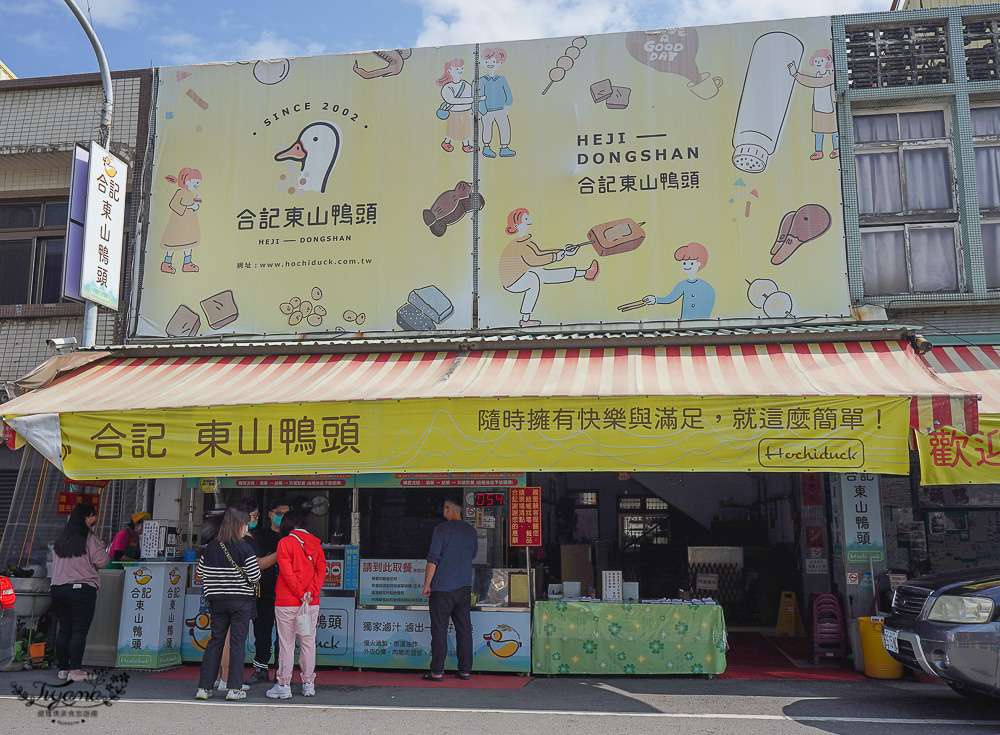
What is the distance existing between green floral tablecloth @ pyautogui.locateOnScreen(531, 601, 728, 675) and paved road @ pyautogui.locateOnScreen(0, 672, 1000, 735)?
203 millimetres

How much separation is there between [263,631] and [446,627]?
1945 mm

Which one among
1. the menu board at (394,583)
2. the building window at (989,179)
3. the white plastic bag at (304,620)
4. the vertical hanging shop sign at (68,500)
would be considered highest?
the building window at (989,179)

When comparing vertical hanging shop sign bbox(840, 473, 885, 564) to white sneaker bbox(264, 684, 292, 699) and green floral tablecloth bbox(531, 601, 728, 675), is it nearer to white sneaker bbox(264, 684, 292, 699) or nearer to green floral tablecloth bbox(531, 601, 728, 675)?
green floral tablecloth bbox(531, 601, 728, 675)

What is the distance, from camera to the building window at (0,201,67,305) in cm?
1167

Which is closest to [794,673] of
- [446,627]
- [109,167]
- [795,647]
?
[795,647]

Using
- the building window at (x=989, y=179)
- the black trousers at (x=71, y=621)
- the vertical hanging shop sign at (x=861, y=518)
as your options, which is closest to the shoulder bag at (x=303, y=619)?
the black trousers at (x=71, y=621)

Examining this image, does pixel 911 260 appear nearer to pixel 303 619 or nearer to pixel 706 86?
pixel 706 86

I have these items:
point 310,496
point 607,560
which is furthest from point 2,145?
point 607,560

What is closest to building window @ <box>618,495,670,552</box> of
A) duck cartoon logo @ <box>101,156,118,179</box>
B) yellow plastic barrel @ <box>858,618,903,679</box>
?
yellow plastic barrel @ <box>858,618,903,679</box>

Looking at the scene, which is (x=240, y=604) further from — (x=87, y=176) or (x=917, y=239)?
(x=917, y=239)

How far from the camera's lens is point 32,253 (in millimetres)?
11734

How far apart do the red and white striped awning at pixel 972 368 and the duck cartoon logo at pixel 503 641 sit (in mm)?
5181

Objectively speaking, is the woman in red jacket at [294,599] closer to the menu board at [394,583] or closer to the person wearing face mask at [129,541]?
the menu board at [394,583]

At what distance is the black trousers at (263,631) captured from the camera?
28.0 feet
